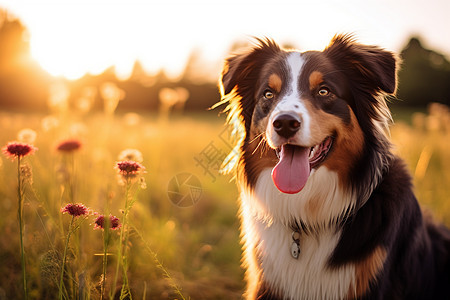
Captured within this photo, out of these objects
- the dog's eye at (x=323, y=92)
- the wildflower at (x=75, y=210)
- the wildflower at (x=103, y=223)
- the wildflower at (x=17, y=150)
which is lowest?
the wildflower at (x=103, y=223)

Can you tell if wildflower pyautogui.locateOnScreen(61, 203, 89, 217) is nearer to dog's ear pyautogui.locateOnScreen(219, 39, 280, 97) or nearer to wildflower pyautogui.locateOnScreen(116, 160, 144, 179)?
wildflower pyautogui.locateOnScreen(116, 160, 144, 179)

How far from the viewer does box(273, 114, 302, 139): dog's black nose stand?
7.68ft

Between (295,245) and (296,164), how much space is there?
61cm

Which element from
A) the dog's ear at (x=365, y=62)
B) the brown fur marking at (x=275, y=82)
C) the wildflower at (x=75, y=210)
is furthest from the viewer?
the brown fur marking at (x=275, y=82)

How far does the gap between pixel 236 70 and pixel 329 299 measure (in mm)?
1890

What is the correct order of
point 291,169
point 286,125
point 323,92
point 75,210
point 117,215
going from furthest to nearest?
point 117,215
point 323,92
point 291,169
point 286,125
point 75,210

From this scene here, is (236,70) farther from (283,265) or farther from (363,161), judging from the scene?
(283,265)

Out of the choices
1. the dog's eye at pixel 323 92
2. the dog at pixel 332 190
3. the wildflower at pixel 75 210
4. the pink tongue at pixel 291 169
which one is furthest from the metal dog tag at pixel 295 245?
the wildflower at pixel 75 210

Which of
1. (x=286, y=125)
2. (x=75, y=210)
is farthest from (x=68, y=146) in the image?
(x=286, y=125)

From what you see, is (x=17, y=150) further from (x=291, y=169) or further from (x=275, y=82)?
(x=275, y=82)

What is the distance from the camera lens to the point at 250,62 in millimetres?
3248

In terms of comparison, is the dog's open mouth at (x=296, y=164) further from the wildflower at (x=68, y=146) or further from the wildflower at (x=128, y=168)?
the wildflower at (x=68, y=146)

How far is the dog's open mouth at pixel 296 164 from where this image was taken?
2.51 meters

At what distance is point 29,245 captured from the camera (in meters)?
2.65
